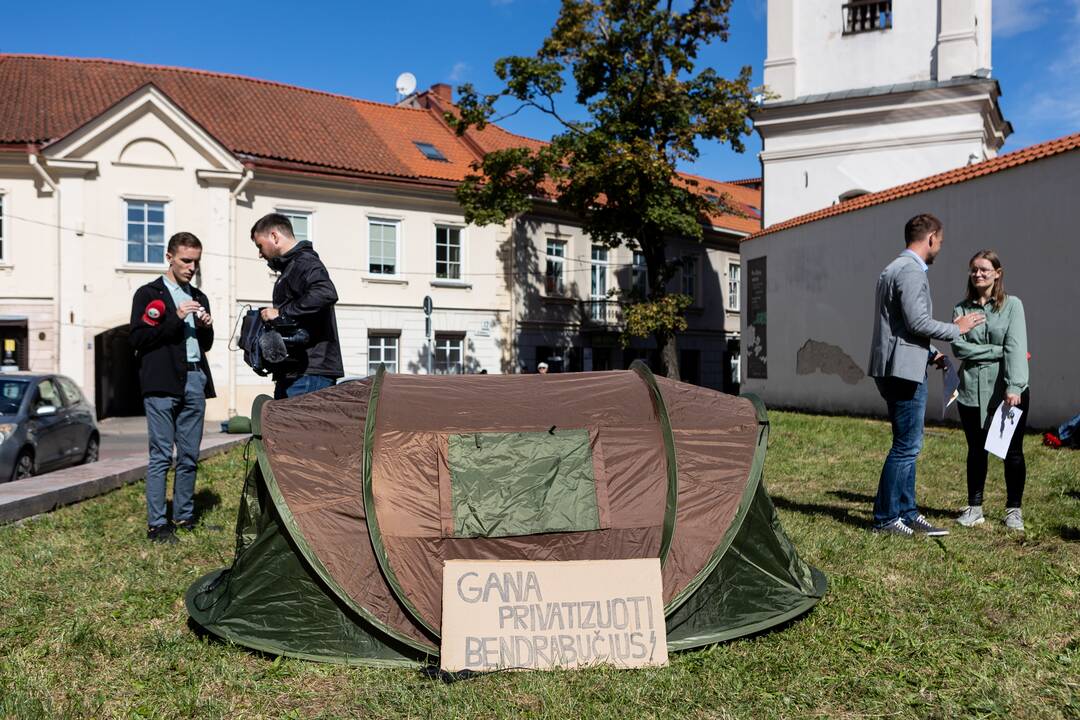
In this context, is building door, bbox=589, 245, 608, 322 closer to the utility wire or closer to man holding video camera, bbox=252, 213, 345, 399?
the utility wire

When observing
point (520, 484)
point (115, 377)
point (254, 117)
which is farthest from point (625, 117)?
point (520, 484)

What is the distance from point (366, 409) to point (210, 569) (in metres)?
1.63

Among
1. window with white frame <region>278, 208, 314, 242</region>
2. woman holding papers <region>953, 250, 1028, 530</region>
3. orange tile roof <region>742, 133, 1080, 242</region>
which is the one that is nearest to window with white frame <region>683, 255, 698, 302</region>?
orange tile roof <region>742, 133, 1080, 242</region>

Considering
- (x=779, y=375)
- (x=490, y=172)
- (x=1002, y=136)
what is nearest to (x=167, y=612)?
(x=779, y=375)

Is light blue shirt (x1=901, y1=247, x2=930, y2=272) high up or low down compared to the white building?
down

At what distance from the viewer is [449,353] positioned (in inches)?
1033

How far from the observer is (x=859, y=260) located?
699 inches

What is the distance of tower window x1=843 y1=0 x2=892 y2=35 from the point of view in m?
23.0

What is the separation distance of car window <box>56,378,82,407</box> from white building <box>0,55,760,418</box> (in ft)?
36.2

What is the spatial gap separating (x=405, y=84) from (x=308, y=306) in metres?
30.6

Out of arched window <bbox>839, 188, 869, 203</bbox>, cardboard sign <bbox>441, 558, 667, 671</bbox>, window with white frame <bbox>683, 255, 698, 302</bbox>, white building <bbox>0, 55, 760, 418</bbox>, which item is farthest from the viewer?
window with white frame <bbox>683, 255, 698, 302</bbox>

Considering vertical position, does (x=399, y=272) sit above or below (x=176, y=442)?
above

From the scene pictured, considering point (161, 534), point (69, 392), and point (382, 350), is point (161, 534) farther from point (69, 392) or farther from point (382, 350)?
point (382, 350)

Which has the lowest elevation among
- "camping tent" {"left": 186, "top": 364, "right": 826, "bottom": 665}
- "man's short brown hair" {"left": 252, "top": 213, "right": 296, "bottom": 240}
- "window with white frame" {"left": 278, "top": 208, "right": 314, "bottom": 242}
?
"camping tent" {"left": 186, "top": 364, "right": 826, "bottom": 665}
